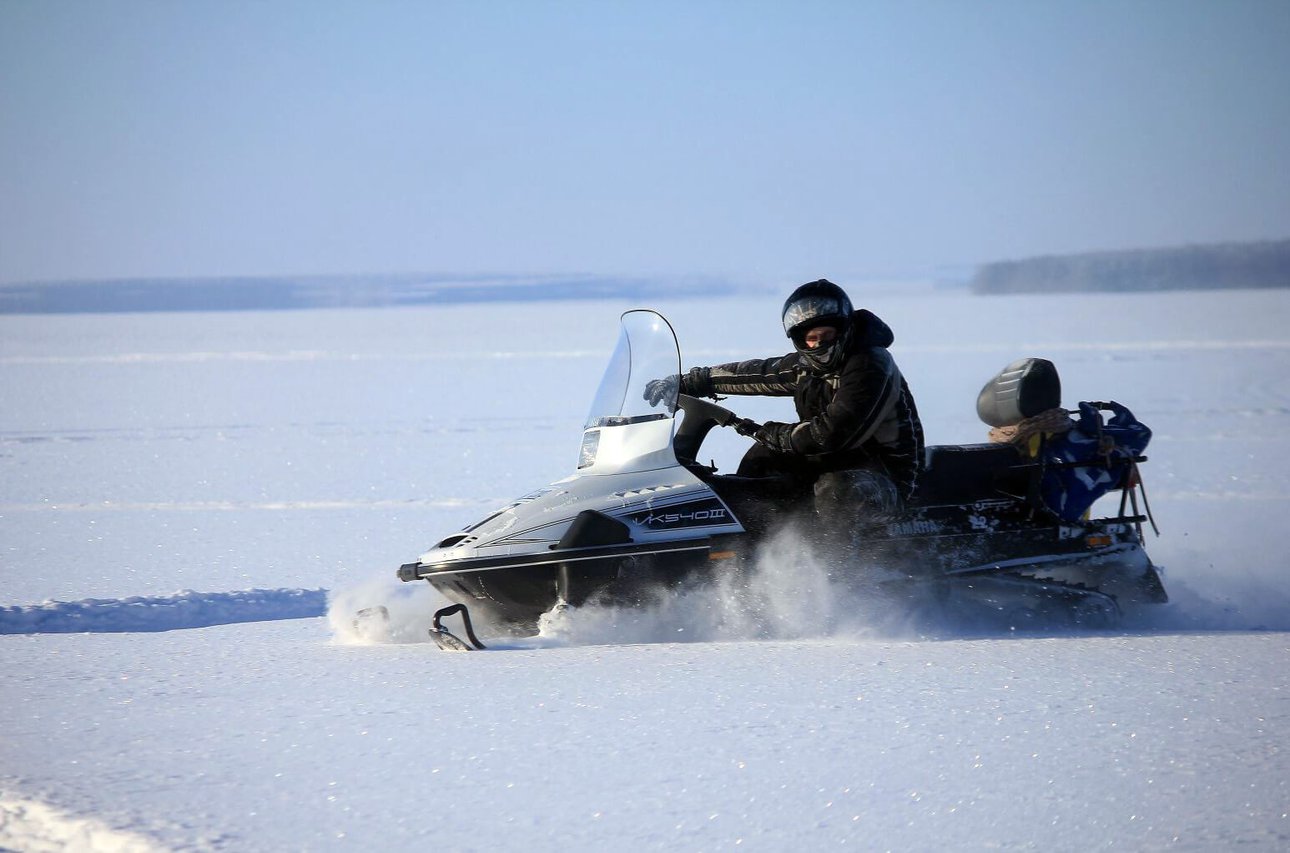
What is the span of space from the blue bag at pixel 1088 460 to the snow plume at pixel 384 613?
8.54 feet

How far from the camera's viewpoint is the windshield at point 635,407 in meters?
4.80

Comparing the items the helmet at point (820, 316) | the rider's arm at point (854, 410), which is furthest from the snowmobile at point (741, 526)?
the helmet at point (820, 316)

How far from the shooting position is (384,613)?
4.80 meters

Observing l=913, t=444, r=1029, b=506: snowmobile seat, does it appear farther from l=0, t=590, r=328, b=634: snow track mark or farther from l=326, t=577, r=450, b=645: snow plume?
l=0, t=590, r=328, b=634: snow track mark

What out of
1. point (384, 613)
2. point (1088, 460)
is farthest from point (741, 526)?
point (1088, 460)

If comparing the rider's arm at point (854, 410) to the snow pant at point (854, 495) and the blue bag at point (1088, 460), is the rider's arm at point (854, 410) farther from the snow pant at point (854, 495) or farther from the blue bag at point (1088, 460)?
the blue bag at point (1088, 460)

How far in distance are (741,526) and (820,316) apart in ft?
2.83

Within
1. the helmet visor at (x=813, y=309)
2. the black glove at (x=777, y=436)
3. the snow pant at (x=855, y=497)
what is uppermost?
the helmet visor at (x=813, y=309)

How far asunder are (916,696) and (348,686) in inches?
72.0

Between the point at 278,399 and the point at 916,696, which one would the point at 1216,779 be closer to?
the point at 916,696

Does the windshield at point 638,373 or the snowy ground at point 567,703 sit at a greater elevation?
the windshield at point 638,373

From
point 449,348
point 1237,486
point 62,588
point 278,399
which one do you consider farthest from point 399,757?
point 449,348

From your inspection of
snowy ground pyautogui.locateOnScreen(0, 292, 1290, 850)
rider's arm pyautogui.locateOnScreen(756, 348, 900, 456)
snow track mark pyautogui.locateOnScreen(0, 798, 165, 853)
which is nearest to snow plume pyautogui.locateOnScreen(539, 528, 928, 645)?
snowy ground pyautogui.locateOnScreen(0, 292, 1290, 850)

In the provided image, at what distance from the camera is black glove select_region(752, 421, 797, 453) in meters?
4.87
